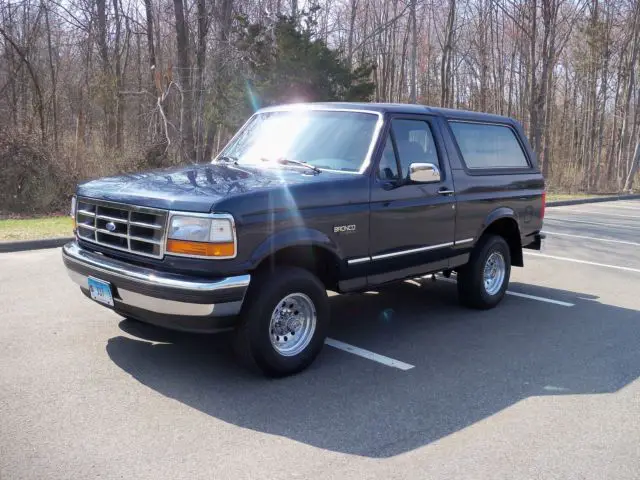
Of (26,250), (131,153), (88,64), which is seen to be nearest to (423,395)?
(26,250)

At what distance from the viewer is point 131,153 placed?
17109 mm

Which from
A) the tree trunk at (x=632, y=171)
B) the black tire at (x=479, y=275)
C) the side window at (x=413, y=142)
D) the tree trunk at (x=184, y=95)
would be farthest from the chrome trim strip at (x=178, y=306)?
the tree trunk at (x=632, y=171)

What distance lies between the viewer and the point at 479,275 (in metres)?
6.49

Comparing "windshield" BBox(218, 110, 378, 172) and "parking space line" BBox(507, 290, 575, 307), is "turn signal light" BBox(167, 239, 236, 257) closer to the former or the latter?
"windshield" BBox(218, 110, 378, 172)

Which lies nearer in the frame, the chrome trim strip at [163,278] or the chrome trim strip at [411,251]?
the chrome trim strip at [163,278]

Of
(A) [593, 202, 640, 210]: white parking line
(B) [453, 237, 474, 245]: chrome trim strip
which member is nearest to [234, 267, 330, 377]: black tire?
(B) [453, 237, 474, 245]: chrome trim strip

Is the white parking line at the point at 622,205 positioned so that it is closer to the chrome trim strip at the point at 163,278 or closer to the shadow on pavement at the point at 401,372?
the shadow on pavement at the point at 401,372

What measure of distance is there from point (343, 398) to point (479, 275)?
283 cm

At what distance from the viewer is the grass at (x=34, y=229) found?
10.2 meters

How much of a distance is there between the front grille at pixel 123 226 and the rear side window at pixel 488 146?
3352mm

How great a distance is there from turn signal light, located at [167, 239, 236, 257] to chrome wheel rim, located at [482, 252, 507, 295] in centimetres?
365

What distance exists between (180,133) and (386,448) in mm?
15902

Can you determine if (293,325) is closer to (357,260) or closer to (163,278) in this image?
(357,260)

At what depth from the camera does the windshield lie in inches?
205
